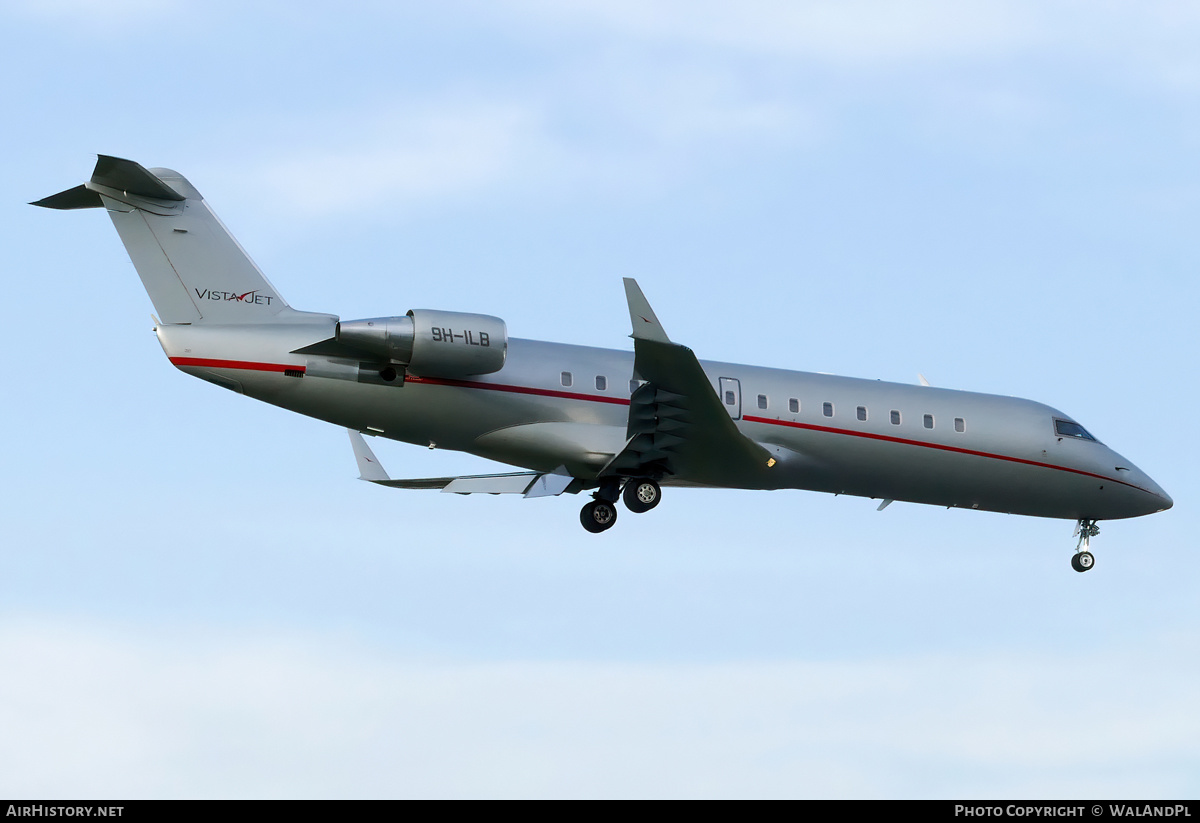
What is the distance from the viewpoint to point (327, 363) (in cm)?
2041

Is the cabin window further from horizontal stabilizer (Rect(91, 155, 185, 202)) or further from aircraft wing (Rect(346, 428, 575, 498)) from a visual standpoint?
horizontal stabilizer (Rect(91, 155, 185, 202))

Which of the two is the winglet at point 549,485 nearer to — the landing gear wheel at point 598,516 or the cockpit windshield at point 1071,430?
the landing gear wheel at point 598,516

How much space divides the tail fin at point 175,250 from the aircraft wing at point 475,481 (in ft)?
10.9

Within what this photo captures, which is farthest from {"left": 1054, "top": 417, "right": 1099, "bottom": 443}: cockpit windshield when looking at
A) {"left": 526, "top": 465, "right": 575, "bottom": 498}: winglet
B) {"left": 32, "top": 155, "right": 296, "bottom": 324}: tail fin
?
{"left": 32, "top": 155, "right": 296, "bottom": 324}: tail fin

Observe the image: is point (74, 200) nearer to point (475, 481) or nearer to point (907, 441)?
point (475, 481)

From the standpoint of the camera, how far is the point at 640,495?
22078mm

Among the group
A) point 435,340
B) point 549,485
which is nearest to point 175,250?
point 435,340

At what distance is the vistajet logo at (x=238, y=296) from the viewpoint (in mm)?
20812

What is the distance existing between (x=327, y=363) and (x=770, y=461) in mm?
6700

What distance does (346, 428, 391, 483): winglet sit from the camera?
A: 23859 millimetres

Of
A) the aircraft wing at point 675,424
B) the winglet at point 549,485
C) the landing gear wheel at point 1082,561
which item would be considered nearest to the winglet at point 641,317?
the aircraft wing at point 675,424

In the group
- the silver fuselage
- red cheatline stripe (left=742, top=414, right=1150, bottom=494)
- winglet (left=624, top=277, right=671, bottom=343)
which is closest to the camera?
winglet (left=624, top=277, right=671, bottom=343)

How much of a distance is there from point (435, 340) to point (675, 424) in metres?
3.66
